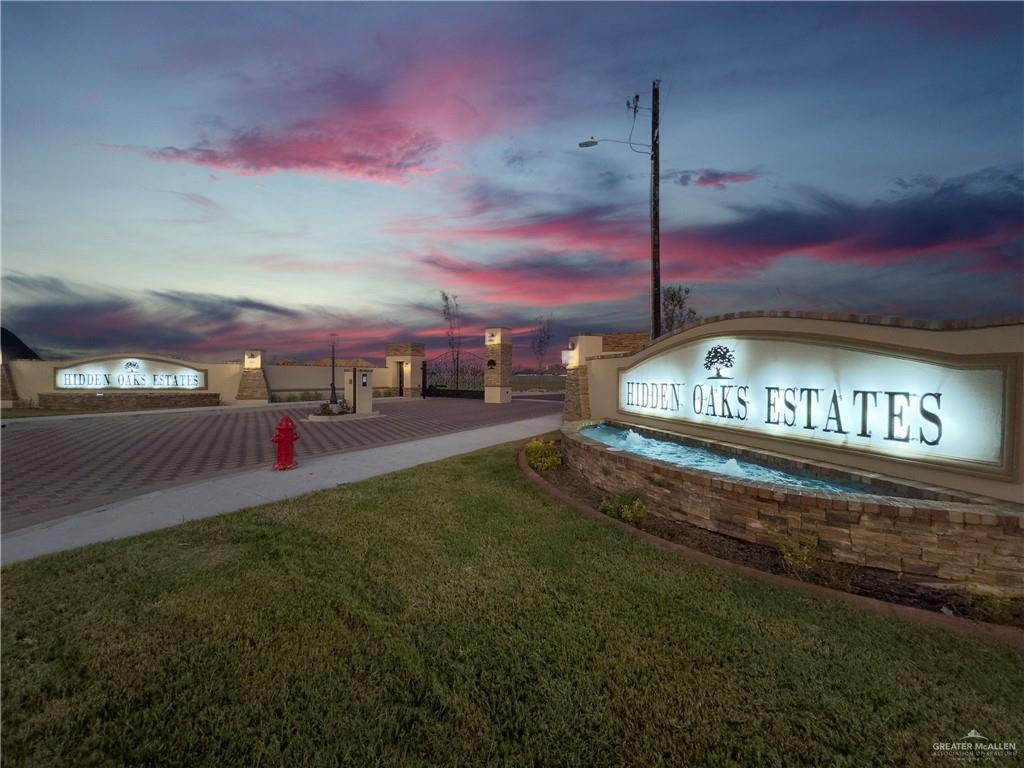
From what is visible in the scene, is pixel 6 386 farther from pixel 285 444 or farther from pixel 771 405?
pixel 771 405

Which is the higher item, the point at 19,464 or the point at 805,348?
the point at 805,348

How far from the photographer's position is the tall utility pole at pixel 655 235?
13320 mm

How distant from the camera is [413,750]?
7.26 feet

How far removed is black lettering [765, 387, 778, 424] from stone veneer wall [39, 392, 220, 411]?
27628 mm

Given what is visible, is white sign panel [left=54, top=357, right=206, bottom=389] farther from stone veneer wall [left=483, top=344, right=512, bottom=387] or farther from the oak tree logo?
the oak tree logo

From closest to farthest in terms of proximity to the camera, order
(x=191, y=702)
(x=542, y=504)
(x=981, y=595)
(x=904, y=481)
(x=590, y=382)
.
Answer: (x=191, y=702) < (x=981, y=595) < (x=904, y=481) < (x=542, y=504) < (x=590, y=382)

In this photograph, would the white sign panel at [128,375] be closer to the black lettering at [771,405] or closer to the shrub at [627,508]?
the shrub at [627,508]

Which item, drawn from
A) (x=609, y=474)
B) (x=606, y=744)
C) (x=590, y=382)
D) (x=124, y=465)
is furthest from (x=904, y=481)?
(x=124, y=465)

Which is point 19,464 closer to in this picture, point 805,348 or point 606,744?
point 606,744

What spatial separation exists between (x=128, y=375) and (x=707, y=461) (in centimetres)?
2878

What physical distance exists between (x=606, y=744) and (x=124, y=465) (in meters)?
10.5

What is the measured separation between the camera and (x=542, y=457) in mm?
8242

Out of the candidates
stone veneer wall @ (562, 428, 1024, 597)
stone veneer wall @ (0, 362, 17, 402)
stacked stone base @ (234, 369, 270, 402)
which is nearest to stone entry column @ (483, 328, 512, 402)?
stacked stone base @ (234, 369, 270, 402)

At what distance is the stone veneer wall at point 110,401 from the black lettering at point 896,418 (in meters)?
29.0
